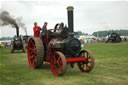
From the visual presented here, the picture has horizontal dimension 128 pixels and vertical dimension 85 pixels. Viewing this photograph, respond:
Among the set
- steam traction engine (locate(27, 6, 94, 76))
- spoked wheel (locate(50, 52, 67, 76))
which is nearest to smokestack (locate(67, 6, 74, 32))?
steam traction engine (locate(27, 6, 94, 76))

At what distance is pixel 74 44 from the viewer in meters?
6.84

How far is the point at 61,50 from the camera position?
7.01 meters

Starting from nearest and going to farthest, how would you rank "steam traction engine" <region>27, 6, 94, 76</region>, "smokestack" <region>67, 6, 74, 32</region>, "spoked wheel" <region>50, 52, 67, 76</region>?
"spoked wheel" <region>50, 52, 67, 76</region>, "steam traction engine" <region>27, 6, 94, 76</region>, "smokestack" <region>67, 6, 74, 32</region>

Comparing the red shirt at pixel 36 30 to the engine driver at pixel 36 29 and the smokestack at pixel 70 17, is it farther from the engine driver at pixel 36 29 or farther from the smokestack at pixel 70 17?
the smokestack at pixel 70 17

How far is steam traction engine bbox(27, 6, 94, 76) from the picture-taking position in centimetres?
660

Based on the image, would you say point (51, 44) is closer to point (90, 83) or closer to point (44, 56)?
point (44, 56)

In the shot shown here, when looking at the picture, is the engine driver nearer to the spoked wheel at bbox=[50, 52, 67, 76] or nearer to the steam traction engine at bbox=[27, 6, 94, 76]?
the steam traction engine at bbox=[27, 6, 94, 76]

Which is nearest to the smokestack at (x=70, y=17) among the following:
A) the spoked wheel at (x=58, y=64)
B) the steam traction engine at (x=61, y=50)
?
the steam traction engine at (x=61, y=50)

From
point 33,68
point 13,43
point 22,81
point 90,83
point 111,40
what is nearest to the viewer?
point 90,83

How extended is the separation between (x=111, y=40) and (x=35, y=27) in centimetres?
2779

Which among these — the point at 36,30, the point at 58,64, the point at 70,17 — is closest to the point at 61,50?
the point at 58,64

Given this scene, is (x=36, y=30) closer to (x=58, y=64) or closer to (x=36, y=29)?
(x=36, y=29)

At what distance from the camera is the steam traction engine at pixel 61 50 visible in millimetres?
6598

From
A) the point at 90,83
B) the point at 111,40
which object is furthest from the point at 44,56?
the point at 111,40
